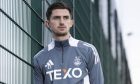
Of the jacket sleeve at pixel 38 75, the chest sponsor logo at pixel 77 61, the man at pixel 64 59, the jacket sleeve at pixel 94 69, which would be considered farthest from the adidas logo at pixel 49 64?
the jacket sleeve at pixel 94 69

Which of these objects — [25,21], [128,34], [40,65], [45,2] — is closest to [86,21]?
[45,2]

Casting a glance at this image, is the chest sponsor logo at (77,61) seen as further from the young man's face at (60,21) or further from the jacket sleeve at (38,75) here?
the jacket sleeve at (38,75)

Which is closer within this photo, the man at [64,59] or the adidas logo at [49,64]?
the man at [64,59]

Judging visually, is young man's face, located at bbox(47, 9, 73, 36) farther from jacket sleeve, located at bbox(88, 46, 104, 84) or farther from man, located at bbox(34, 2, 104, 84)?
jacket sleeve, located at bbox(88, 46, 104, 84)

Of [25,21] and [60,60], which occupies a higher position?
[25,21]

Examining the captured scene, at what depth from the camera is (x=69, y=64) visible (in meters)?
7.57

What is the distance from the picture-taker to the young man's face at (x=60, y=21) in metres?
7.44

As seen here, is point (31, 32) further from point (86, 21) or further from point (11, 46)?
point (86, 21)

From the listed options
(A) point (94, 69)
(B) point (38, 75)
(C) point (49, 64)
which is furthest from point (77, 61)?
A: (B) point (38, 75)

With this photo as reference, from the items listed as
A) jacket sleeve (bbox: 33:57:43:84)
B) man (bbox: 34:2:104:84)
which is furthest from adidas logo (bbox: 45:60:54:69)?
jacket sleeve (bbox: 33:57:43:84)

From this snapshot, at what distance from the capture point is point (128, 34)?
55.3 meters

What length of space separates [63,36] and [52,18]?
0.23m

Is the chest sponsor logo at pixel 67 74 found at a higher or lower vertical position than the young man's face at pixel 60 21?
lower

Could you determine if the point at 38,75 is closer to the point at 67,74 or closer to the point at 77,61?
the point at 67,74
